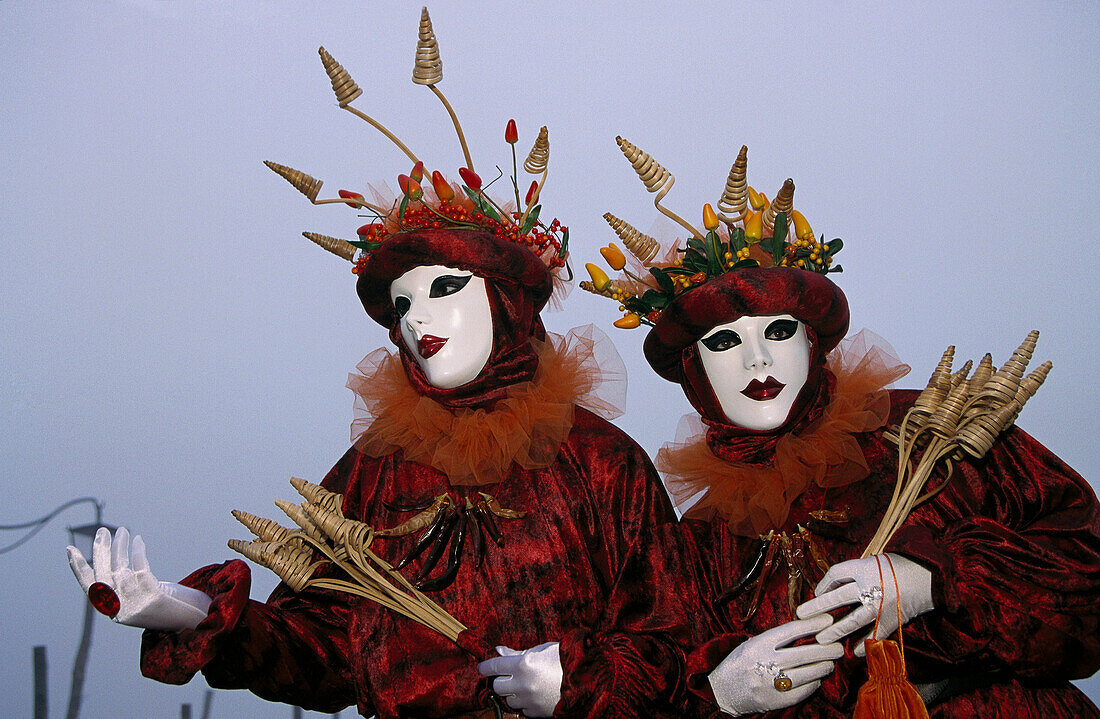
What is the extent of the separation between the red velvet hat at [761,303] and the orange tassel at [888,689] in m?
0.60

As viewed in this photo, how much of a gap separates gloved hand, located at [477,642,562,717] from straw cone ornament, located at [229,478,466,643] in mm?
134

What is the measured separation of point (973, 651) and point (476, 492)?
100 cm

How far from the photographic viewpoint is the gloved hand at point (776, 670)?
1844mm

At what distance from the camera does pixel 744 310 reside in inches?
84.4

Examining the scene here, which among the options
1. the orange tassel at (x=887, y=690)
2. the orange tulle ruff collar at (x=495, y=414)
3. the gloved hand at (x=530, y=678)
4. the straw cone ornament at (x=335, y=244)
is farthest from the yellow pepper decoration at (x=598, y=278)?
the orange tassel at (x=887, y=690)

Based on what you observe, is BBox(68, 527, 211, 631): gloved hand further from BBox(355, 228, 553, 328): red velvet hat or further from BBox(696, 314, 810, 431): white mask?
BBox(696, 314, 810, 431): white mask

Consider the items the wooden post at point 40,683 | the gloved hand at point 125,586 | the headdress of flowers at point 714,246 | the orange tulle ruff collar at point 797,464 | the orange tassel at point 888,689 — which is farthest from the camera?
the wooden post at point 40,683

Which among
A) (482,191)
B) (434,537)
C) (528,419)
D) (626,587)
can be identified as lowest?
(626,587)

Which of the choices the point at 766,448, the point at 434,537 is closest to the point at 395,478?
the point at 434,537

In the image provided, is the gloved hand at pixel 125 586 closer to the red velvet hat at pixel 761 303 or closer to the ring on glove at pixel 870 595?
the red velvet hat at pixel 761 303

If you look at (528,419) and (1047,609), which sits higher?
(528,419)

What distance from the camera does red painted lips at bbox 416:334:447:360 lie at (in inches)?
86.3

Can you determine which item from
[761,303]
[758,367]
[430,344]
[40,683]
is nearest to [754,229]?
[761,303]

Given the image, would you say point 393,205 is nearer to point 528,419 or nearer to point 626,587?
point 528,419
